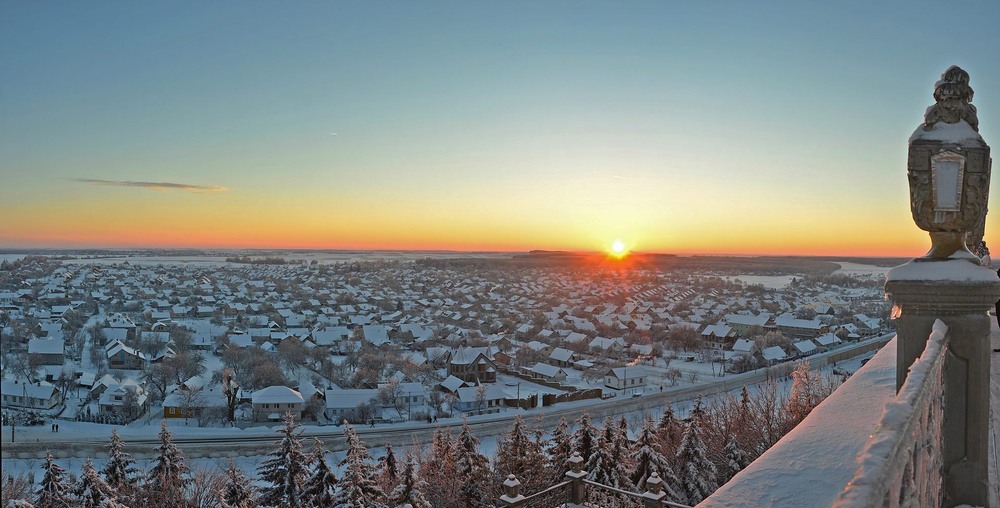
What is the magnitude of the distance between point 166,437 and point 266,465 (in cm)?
278

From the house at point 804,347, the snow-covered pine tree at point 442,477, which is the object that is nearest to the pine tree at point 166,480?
the snow-covered pine tree at point 442,477

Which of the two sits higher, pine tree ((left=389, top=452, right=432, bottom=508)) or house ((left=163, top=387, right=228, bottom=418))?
pine tree ((left=389, top=452, right=432, bottom=508))

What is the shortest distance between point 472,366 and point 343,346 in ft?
41.3

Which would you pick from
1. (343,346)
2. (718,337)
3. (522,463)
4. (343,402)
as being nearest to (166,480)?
(522,463)

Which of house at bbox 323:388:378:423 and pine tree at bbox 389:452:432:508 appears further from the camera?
house at bbox 323:388:378:423

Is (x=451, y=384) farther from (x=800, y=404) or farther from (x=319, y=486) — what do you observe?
(x=800, y=404)

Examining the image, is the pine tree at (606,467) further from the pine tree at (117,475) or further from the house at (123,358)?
the house at (123,358)

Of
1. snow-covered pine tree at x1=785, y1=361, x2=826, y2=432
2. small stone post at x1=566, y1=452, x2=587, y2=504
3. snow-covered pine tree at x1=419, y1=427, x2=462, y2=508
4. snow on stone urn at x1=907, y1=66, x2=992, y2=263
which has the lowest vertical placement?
snow-covered pine tree at x1=419, y1=427, x2=462, y2=508

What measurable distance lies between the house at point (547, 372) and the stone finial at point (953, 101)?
35837 mm

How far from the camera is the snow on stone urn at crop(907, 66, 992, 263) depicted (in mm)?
2787

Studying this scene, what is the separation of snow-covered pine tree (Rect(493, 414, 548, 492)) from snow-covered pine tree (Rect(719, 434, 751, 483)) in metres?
4.45

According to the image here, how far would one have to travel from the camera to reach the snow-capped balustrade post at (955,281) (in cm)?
279

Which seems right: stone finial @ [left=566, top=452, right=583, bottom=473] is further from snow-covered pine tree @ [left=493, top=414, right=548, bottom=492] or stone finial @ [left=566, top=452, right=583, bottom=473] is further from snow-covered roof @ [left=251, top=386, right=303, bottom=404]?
snow-covered roof @ [left=251, top=386, right=303, bottom=404]

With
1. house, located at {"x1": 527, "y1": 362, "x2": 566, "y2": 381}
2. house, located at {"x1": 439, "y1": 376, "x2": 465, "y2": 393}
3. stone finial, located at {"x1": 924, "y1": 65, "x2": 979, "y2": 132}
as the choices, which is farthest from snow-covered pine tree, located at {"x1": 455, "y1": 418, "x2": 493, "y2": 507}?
house, located at {"x1": 527, "y1": 362, "x2": 566, "y2": 381}
